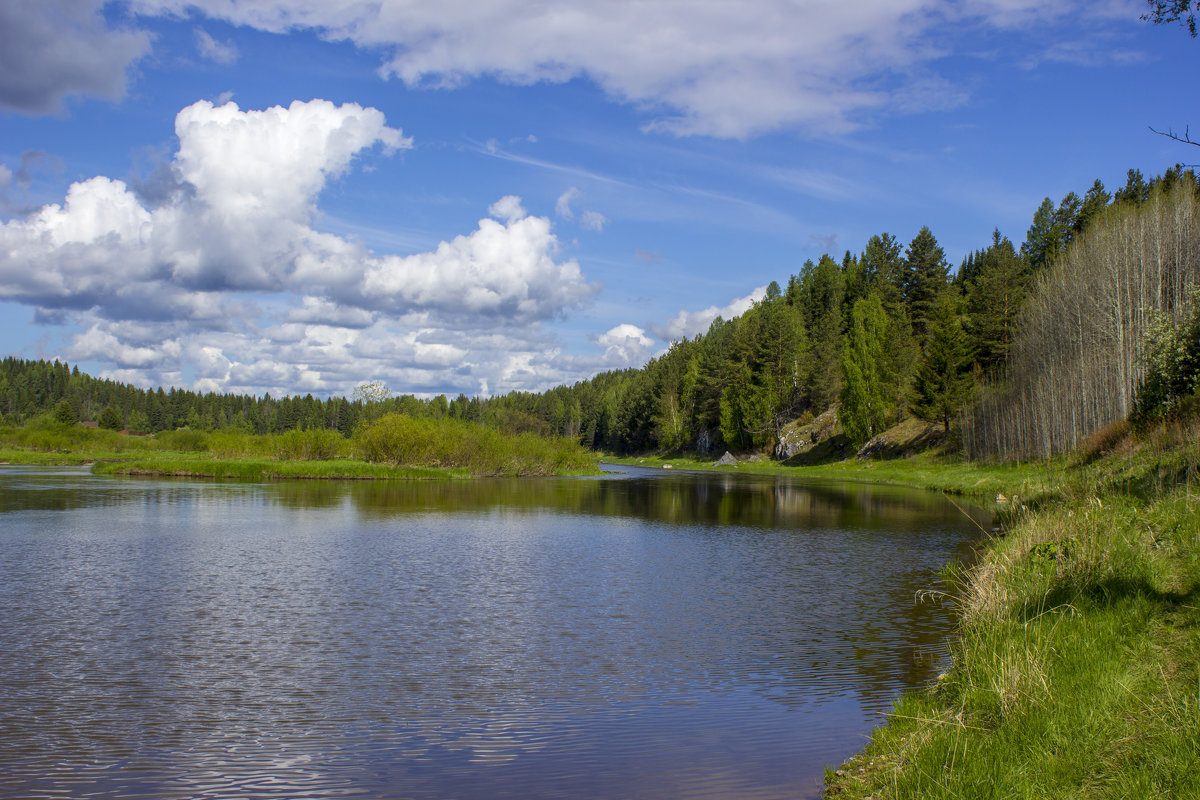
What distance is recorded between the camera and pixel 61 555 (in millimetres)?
24016

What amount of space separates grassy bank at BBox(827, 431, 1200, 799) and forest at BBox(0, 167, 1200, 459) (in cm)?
615

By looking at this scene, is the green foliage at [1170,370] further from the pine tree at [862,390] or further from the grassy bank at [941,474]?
the pine tree at [862,390]

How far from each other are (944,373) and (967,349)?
3388 mm

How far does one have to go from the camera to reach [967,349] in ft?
240

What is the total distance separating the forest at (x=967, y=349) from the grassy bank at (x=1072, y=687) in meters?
6.15

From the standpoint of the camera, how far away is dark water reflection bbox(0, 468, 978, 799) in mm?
9125

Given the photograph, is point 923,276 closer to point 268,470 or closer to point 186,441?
point 268,470

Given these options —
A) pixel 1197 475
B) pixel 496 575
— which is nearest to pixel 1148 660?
pixel 1197 475

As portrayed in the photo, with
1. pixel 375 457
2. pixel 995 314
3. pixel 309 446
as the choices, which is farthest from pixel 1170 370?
pixel 309 446

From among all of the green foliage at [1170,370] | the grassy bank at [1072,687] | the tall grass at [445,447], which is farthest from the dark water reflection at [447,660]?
the tall grass at [445,447]

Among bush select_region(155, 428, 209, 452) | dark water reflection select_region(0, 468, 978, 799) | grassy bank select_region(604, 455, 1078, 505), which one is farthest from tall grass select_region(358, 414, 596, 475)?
dark water reflection select_region(0, 468, 978, 799)

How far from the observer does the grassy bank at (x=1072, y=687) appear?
665 cm

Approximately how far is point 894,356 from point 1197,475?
78633mm

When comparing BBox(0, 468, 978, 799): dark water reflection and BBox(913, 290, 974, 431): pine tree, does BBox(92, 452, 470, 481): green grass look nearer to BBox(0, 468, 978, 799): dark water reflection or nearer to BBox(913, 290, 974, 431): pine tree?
BBox(0, 468, 978, 799): dark water reflection
